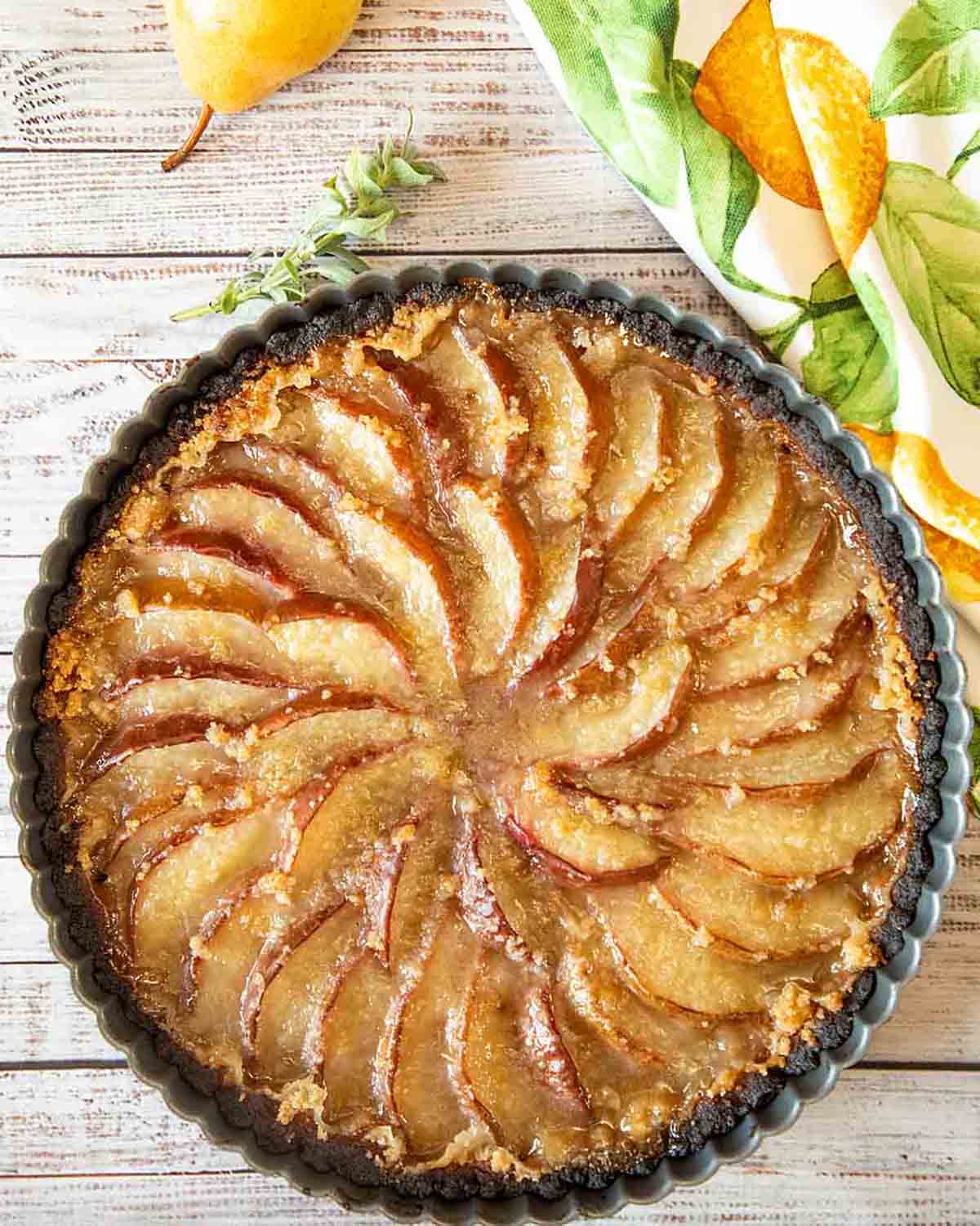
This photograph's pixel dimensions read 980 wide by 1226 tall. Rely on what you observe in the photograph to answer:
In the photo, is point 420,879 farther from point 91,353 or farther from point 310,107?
point 310,107

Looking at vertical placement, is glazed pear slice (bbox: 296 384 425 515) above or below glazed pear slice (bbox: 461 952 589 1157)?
above

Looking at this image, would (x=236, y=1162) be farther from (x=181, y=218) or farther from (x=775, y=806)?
(x=181, y=218)

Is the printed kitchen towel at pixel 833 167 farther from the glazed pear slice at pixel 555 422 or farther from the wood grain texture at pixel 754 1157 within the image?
the wood grain texture at pixel 754 1157

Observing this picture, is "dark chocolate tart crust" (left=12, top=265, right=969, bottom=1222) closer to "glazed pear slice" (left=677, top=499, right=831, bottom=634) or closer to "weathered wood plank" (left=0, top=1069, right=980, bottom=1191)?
"glazed pear slice" (left=677, top=499, right=831, bottom=634)

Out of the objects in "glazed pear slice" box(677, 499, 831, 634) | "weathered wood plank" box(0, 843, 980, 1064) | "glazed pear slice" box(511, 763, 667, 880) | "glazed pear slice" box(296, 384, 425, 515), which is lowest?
"weathered wood plank" box(0, 843, 980, 1064)

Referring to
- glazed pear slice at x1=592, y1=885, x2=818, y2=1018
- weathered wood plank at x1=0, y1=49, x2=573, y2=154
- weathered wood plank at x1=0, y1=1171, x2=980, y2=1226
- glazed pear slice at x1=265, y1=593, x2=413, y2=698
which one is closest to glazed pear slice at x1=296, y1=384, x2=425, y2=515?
glazed pear slice at x1=265, y1=593, x2=413, y2=698

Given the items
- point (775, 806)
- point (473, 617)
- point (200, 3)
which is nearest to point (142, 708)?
point (473, 617)

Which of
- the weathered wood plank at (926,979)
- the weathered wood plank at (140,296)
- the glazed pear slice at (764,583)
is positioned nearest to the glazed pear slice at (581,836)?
the glazed pear slice at (764,583)
